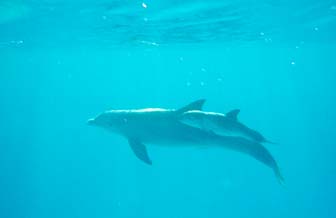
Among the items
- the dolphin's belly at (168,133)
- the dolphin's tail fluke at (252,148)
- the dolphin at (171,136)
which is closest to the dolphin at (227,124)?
the dolphin at (171,136)

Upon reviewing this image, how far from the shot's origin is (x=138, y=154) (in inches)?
579

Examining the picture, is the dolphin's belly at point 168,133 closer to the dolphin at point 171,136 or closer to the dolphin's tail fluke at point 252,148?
the dolphin at point 171,136

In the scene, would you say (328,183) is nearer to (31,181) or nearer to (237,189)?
(237,189)

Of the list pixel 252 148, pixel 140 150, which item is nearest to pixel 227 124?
pixel 252 148

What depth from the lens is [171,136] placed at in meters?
14.8


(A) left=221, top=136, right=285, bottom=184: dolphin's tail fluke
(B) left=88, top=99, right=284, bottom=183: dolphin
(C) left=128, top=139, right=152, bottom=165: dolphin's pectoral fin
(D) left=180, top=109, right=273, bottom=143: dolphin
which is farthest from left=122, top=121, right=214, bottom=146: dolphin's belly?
(D) left=180, top=109, right=273, bottom=143: dolphin

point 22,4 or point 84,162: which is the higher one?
point 22,4

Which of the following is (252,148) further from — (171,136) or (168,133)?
(168,133)

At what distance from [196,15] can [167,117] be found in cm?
1130

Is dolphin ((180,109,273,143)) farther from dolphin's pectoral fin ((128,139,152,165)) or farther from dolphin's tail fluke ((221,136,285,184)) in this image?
dolphin's pectoral fin ((128,139,152,165))

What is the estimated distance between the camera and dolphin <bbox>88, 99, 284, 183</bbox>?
48.1 feet

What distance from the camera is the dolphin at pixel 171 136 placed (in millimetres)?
14656

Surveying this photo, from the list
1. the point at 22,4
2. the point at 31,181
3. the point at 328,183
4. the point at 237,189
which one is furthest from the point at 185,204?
the point at 22,4

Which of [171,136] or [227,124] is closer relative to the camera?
[227,124]
